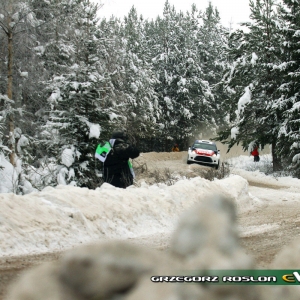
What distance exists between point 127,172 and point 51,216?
11.3 ft

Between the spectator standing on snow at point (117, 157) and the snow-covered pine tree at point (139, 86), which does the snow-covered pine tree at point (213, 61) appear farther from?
the spectator standing on snow at point (117, 157)

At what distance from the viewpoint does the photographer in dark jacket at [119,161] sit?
902 centimetres

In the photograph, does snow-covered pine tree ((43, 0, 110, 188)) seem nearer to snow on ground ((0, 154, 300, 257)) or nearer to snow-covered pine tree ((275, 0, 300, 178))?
snow on ground ((0, 154, 300, 257))

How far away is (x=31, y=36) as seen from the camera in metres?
14.3

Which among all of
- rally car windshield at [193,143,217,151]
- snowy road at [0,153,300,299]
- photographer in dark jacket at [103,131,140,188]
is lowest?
rally car windshield at [193,143,217,151]

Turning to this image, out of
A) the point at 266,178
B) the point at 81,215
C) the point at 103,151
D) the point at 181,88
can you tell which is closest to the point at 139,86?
the point at 181,88

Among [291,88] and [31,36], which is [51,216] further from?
[291,88]

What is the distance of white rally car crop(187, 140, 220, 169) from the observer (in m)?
29.2

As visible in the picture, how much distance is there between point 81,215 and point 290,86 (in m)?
20.5

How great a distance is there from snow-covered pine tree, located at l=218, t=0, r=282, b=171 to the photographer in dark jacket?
1827 centimetres

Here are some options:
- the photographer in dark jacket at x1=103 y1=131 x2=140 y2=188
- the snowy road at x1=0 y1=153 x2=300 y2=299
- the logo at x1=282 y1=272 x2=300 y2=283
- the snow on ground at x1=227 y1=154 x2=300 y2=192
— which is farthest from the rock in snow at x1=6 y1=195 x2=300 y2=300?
the snow on ground at x1=227 y1=154 x2=300 y2=192

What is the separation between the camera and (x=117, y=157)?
A: 30.2 feet

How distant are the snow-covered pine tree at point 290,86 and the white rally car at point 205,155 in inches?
175

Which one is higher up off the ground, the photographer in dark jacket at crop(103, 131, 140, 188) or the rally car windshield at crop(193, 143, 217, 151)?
the photographer in dark jacket at crop(103, 131, 140, 188)
